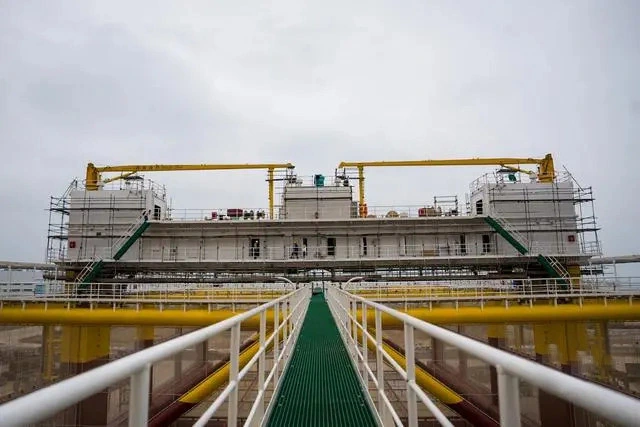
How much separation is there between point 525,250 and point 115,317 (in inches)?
1088

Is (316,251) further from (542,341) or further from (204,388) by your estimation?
(204,388)

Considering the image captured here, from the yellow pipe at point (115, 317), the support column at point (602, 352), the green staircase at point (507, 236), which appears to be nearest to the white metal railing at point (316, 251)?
the green staircase at point (507, 236)

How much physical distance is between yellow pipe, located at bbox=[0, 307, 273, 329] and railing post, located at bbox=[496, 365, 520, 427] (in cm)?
1419

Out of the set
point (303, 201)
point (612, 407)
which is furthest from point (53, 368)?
point (612, 407)

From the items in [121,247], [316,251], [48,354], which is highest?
[121,247]

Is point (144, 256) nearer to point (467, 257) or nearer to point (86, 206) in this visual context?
point (86, 206)

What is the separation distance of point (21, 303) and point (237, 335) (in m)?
21.0

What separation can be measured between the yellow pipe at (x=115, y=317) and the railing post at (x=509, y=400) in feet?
46.6

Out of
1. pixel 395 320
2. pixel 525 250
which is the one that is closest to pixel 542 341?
pixel 525 250

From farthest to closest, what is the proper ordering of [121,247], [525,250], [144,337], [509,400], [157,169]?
1. [157,169]
2. [121,247]
3. [525,250]
4. [144,337]
5. [509,400]

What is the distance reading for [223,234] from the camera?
3397 centimetres

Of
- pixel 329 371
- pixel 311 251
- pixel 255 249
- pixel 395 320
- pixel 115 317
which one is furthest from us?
pixel 255 249

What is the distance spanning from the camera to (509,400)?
1.39 metres

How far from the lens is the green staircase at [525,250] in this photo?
2973 cm
